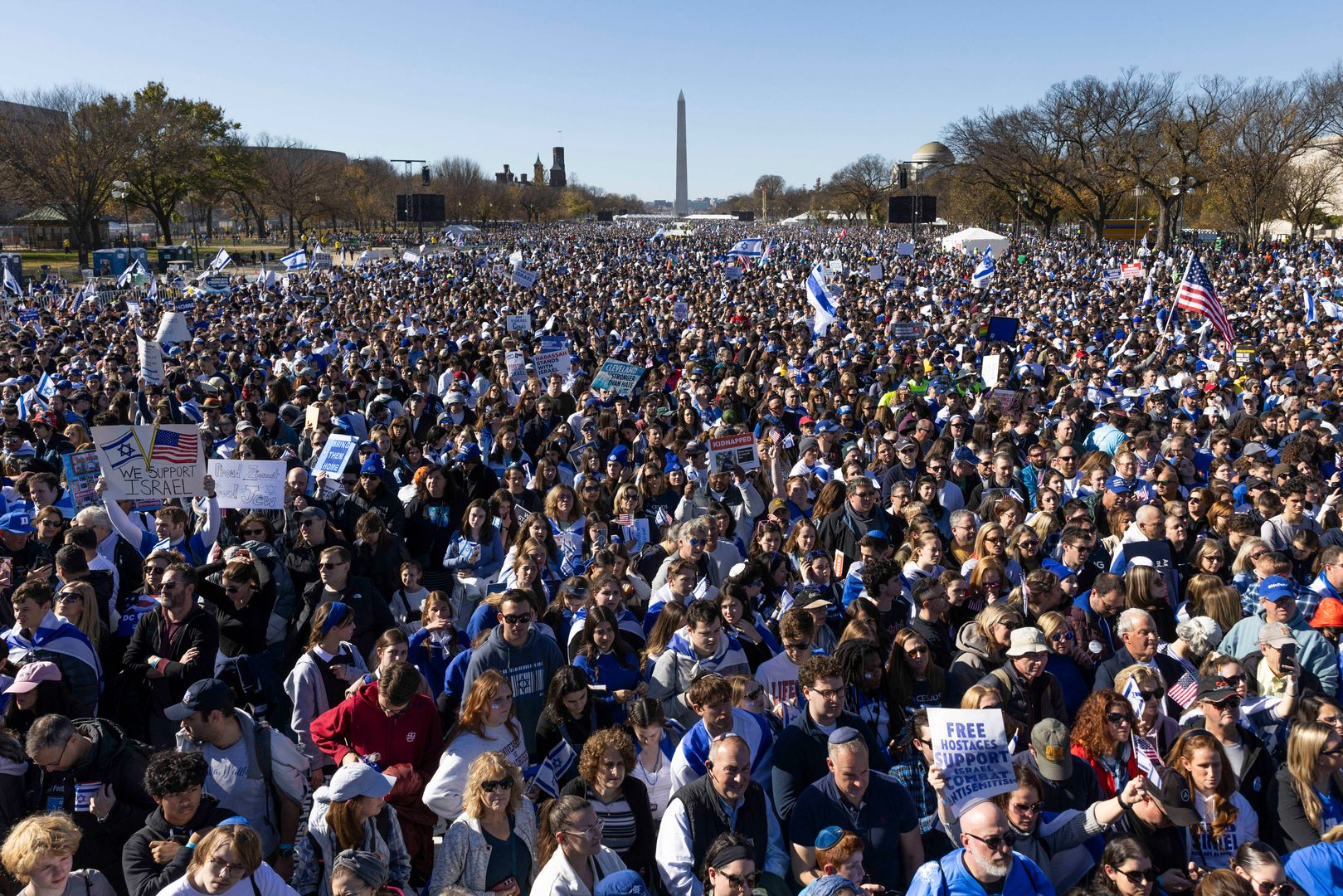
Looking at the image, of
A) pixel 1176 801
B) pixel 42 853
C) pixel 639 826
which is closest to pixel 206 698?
pixel 42 853

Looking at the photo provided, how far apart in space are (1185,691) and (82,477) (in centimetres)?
731

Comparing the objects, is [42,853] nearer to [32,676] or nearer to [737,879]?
[32,676]

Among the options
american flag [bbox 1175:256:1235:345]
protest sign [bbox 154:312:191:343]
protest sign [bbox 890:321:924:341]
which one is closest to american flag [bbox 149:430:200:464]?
protest sign [bbox 154:312:191:343]

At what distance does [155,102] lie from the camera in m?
62.6

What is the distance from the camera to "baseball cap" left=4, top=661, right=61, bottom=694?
14.8 ft

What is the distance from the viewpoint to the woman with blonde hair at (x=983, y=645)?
4965mm

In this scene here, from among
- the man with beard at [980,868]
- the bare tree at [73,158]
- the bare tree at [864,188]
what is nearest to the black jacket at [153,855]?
the man with beard at [980,868]

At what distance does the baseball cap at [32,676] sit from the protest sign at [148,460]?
3.15 m

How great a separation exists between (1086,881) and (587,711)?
2121 mm

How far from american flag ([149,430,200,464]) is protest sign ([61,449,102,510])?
502mm

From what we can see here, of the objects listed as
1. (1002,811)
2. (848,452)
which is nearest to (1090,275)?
(848,452)

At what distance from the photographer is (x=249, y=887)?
338 cm

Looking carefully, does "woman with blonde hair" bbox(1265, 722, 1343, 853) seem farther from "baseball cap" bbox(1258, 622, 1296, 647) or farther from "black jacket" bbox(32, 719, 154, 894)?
"black jacket" bbox(32, 719, 154, 894)

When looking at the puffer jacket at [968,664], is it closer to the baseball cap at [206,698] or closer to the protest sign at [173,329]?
the baseball cap at [206,698]
